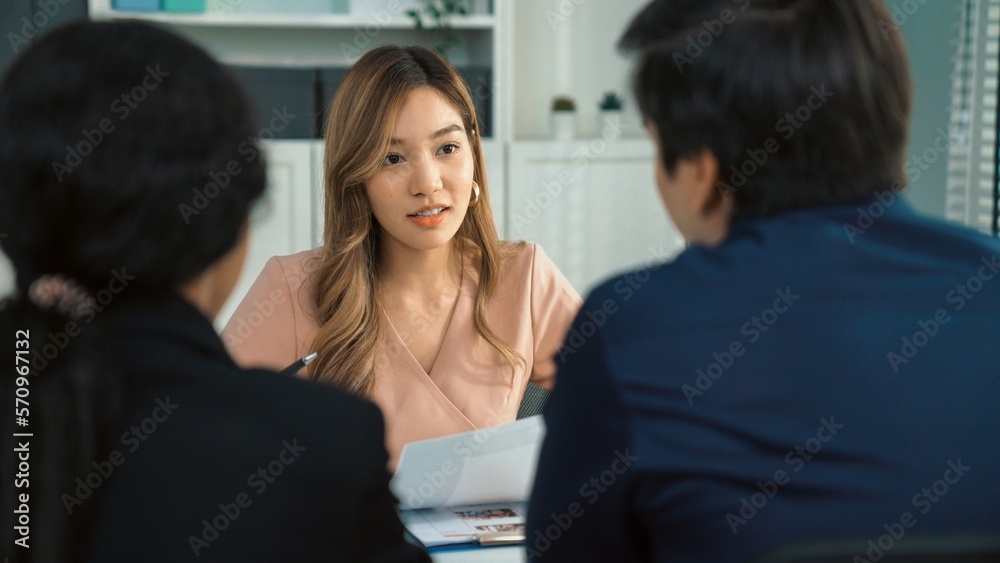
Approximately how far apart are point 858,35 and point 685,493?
0.43 meters

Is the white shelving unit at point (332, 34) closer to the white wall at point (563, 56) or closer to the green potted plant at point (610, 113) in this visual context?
the white wall at point (563, 56)

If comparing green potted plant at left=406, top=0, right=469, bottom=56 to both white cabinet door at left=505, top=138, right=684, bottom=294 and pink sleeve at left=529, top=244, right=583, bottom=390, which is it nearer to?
white cabinet door at left=505, top=138, right=684, bottom=294

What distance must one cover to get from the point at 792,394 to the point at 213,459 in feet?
1.55

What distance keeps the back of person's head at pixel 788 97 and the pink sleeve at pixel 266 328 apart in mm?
1176

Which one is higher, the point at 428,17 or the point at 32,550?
the point at 428,17

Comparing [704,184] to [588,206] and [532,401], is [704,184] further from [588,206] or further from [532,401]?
[588,206]

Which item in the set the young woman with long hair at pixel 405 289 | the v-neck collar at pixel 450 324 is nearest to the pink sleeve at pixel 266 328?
the young woman with long hair at pixel 405 289

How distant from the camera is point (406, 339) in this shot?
6.52ft

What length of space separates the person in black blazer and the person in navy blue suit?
0.76 feet

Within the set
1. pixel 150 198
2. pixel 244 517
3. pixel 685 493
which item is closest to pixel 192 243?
pixel 150 198

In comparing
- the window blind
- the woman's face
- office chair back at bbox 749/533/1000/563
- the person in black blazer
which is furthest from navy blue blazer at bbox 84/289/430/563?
the window blind

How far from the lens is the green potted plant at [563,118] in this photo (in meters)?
3.67

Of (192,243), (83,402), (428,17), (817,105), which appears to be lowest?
(83,402)

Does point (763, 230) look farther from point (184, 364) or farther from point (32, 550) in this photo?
point (32, 550)
